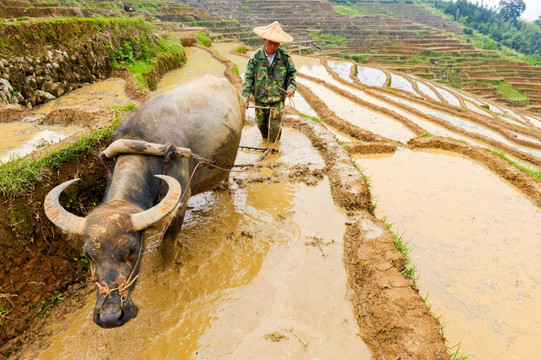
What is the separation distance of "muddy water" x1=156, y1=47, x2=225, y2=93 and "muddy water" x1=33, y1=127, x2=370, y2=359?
7.29 meters

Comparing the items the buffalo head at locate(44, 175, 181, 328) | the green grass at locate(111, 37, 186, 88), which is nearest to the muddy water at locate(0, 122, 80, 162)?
the buffalo head at locate(44, 175, 181, 328)

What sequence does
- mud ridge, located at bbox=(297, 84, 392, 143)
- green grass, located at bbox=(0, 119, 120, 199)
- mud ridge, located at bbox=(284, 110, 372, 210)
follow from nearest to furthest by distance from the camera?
green grass, located at bbox=(0, 119, 120, 199), mud ridge, located at bbox=(284, 110, 372, 210), mud ridge, located at bbox=(297, 84, 392, 143)

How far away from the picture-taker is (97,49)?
9336 mm

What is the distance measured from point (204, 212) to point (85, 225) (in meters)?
2.26

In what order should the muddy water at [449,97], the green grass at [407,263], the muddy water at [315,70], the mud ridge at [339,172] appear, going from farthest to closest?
the muddy water at [449,97] → the muddy water at [315,70] → the mud ridge at [339,172] → the green grass at [407,263]

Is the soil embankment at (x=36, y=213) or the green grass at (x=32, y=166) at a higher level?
the green grass at (x=32, y=166)

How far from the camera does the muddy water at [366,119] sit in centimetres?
909

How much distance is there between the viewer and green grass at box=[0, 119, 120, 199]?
9.13ft

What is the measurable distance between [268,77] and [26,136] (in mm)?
4066

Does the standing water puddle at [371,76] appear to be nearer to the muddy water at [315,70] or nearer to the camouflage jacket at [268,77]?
the muddy water at [315,70]

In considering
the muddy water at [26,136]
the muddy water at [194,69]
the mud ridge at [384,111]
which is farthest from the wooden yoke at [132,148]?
the mud ridge at [384,111]

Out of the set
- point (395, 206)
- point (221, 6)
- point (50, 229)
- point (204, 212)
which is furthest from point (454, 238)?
point (221, 6)

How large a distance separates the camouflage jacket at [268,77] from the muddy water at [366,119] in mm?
4438

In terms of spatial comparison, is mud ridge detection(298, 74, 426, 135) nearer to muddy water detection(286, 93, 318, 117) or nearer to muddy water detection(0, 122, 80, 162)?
muddy water detection(286, 93, 318, 117)
